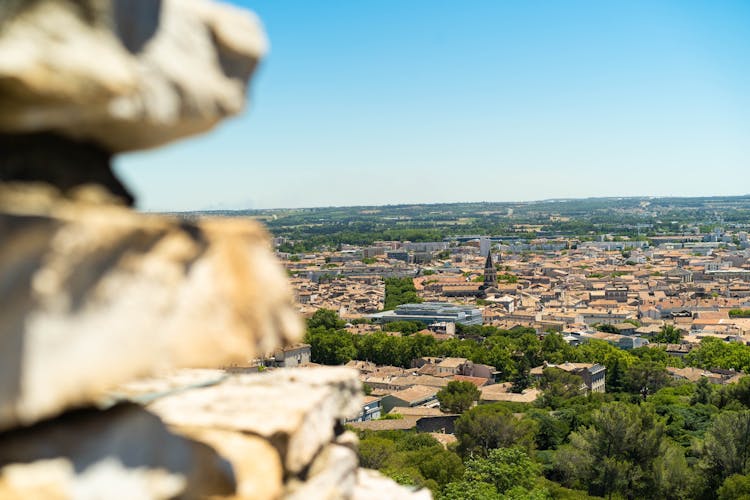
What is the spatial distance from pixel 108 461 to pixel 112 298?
37cm

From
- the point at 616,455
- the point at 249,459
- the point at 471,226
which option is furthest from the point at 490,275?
the point at 471,226

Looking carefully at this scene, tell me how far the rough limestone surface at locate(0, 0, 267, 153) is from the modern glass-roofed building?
51.2 meters

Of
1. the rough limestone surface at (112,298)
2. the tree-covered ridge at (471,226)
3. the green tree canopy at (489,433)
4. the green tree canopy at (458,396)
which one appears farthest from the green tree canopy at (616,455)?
the tree-covered ridge at (471,226)

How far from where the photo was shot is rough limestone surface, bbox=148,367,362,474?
2.23 meters

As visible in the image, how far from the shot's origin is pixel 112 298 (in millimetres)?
1582

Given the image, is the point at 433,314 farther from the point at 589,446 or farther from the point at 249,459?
the point at 249,459

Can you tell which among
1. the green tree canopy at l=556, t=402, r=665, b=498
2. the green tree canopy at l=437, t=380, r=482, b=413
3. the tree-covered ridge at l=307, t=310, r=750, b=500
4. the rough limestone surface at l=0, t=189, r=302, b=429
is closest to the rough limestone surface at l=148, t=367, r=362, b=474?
the rough limestone surface at l=0, t=189, r=302, b=429

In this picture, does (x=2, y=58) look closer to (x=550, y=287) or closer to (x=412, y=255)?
(x=550, y=287)

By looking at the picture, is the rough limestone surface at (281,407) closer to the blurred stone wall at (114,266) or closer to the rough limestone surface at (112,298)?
the blurred stone wall at (114,266)

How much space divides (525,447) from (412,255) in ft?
244

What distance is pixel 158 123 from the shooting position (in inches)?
69.9

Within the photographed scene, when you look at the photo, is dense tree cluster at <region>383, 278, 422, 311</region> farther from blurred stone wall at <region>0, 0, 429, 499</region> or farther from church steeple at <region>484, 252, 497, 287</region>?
blurred stone wall at <region>0, 0, 429, 499</region>

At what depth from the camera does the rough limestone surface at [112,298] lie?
1471 millimetres

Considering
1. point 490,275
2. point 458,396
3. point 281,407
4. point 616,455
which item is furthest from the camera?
point 490,275
